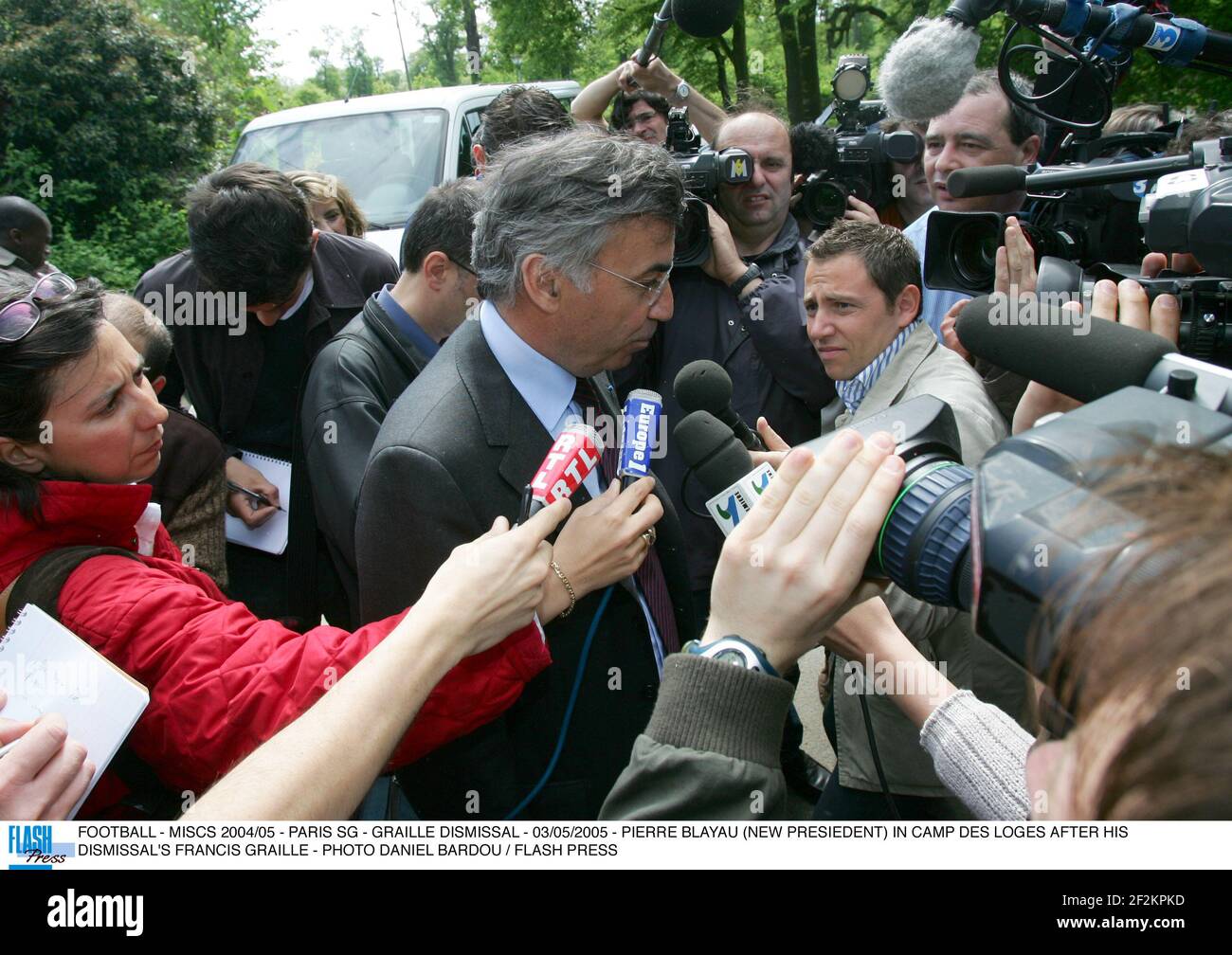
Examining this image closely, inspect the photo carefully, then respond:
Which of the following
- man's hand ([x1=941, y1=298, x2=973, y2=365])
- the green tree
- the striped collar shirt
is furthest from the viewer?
the green tree

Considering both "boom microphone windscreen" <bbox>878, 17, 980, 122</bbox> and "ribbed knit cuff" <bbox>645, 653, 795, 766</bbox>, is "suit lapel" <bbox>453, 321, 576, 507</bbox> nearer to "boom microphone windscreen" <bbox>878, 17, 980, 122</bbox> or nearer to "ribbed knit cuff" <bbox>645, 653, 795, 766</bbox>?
"ribbed knit cuff" <bbox>645, 653, 795, 766</bbox>

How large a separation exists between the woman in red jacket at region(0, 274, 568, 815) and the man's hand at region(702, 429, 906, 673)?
0.45 metres

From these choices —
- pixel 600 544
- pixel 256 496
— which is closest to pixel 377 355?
pixel 256 496

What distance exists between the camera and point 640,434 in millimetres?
1630

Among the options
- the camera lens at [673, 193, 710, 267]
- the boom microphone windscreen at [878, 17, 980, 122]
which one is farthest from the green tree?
the boom microphone windscreen at [878, 17, 980, 122]

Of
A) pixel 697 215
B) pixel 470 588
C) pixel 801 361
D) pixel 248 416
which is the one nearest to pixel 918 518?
pixel 470 588

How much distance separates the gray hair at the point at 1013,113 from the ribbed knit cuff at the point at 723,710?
2662mm

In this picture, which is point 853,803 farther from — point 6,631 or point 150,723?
point 6,631

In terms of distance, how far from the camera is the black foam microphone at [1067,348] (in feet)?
3.41

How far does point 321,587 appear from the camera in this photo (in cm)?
260

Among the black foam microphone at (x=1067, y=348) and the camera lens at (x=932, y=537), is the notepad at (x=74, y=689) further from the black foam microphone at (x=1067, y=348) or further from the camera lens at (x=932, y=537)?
the black foam microphone at (x=1067, y=348)

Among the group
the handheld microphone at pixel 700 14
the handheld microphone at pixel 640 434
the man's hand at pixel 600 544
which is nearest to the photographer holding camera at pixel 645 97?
the handheld microphone at pixel 700 14

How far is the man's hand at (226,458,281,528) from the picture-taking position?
8.63ft

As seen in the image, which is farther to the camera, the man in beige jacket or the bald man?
the bald man
